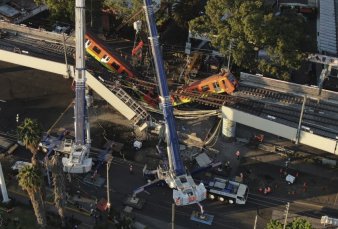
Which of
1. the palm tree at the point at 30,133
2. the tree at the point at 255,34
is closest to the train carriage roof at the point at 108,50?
the tree at the point at 255,34

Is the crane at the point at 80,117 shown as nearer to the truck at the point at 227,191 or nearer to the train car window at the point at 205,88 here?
the truck at the point at 227,191

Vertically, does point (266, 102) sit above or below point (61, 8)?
below

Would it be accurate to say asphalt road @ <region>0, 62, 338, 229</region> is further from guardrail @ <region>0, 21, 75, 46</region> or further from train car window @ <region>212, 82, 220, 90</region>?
train car window @ <region>212, 82, 220, 90</region>

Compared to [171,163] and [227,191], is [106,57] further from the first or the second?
[227,191]

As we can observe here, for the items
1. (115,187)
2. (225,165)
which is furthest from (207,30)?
(115,187)

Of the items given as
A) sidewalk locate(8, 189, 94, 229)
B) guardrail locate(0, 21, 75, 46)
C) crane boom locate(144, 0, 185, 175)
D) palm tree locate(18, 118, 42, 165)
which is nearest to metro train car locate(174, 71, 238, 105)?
crane boom locate(144, 0, 185, 175)

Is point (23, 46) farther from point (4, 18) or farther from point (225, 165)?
point (225, 165)

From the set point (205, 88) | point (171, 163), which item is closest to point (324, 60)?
point (205, 88)

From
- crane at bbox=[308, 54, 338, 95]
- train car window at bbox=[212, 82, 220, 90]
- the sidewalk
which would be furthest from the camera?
crane at bbox=[308, 54, 338, 95]
